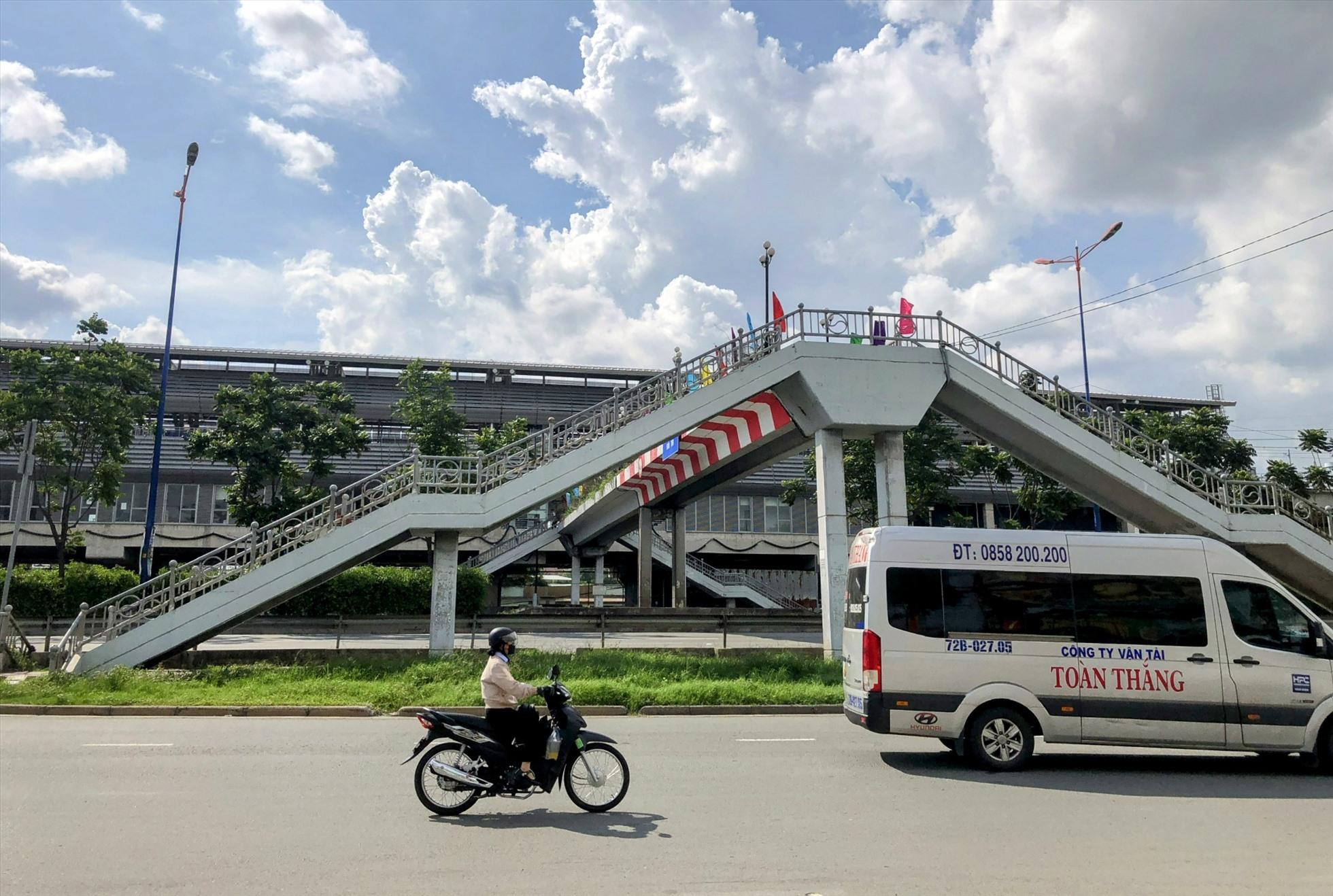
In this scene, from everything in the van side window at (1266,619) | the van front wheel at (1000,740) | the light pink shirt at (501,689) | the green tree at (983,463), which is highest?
the green tree at (983,463)

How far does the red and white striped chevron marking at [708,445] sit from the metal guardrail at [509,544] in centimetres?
982

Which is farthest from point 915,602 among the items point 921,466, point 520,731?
point 921,466

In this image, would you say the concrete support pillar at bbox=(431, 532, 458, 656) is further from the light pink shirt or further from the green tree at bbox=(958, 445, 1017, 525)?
the green tree at bbox=(958, 445, 1017, 525)

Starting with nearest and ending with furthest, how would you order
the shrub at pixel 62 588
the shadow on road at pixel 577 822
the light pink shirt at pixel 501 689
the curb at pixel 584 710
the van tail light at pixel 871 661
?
the shadow on road at pixel 577 822 → the light pink shirt at pixel 501 689 → the van tail light at pixel 871 661 → the curb at pixel 584 710 → the shrub at pixel 62 588

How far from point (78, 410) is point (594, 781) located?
23.7m

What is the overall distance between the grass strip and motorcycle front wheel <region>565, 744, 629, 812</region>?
6118 millimetres

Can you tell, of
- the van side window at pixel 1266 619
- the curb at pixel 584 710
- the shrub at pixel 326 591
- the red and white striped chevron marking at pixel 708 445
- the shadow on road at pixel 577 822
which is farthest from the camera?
the shrub at pixel 326 591

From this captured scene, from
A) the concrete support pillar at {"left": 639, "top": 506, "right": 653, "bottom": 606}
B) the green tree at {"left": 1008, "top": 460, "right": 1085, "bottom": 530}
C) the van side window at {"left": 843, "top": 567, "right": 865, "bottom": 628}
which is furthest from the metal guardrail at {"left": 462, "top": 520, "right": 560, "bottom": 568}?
the van side window at {"left": 843, "top": 567, "right": 865, "bottom": 628}

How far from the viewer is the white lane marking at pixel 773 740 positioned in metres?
10.6

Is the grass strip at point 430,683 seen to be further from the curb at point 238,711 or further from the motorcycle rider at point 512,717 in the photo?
the motorcycle rider at point 512,717

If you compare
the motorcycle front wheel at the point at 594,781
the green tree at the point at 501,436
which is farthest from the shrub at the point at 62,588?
the motorcycle front wheel at the point at 594,781

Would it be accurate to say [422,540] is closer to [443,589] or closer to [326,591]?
[326,591]

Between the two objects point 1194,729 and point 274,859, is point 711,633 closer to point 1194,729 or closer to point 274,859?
point 1194,729

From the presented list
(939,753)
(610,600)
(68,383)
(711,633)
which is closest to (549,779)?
(939,753)
